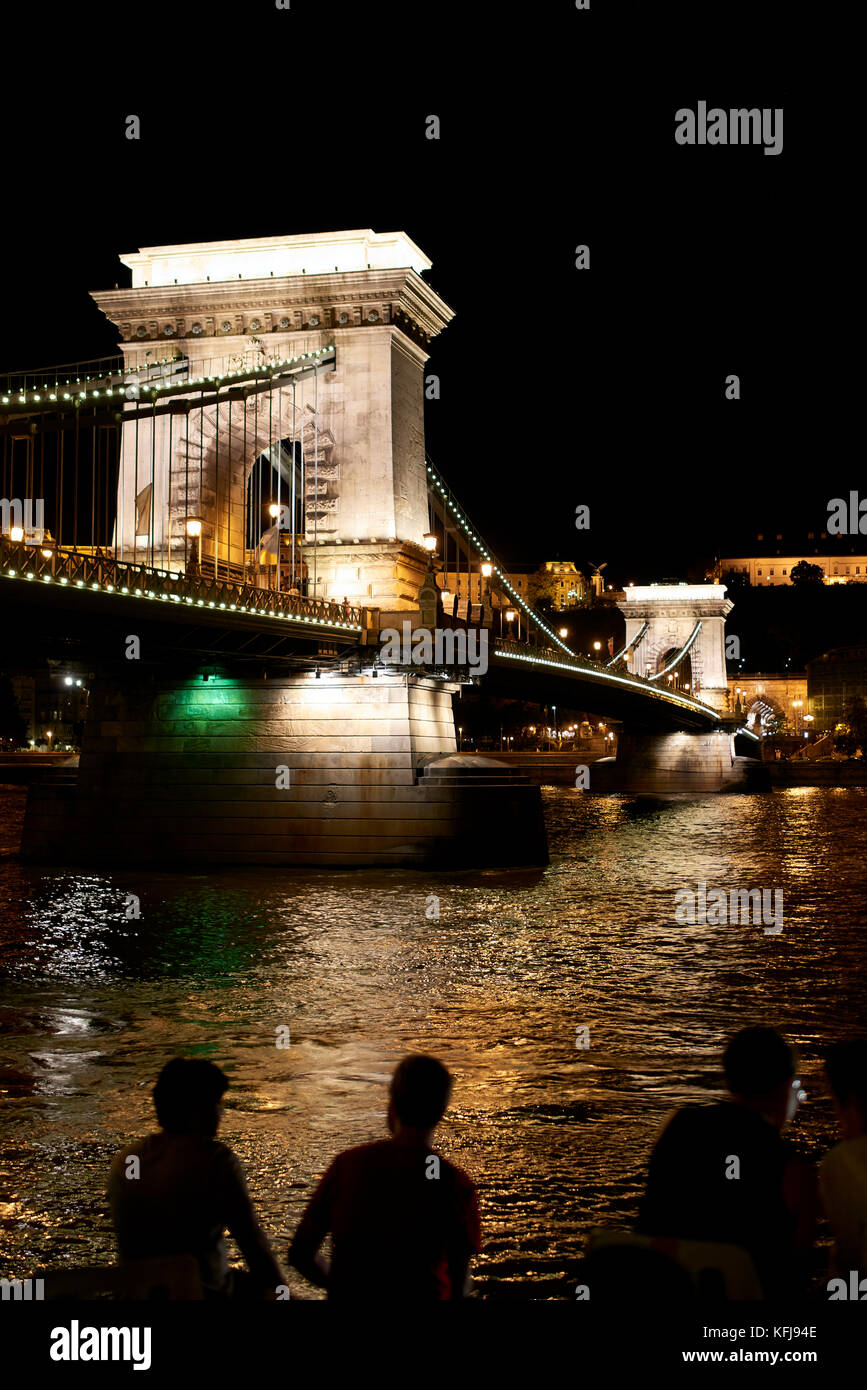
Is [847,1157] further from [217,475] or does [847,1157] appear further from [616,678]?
[616,678]

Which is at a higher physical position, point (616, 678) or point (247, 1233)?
point (616, 678)

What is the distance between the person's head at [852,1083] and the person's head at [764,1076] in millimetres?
174

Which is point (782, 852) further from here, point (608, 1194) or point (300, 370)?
point (608, 1194)

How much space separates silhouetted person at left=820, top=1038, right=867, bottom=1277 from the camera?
394 centimetres

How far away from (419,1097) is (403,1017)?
10.3 m

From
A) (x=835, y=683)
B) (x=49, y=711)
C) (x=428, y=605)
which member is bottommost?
(x=428, y=605)

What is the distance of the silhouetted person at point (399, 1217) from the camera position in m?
3.67

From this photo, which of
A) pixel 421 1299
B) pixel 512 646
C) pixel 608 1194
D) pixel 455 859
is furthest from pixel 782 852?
pixel 421 1299

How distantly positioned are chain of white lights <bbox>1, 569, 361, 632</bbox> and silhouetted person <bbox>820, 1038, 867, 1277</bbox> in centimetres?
1558

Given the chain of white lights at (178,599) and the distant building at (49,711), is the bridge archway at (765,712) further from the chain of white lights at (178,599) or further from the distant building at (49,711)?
the chain of white lights at (178,599)

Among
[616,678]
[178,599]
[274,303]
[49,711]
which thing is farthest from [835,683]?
[178,599]

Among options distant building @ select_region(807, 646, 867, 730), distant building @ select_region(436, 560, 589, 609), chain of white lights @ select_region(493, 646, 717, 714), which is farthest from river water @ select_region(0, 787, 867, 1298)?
distant building @ select_region(436, 560, 589, 609)

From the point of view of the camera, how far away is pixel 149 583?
2142 centimetres

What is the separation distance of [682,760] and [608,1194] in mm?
68289
